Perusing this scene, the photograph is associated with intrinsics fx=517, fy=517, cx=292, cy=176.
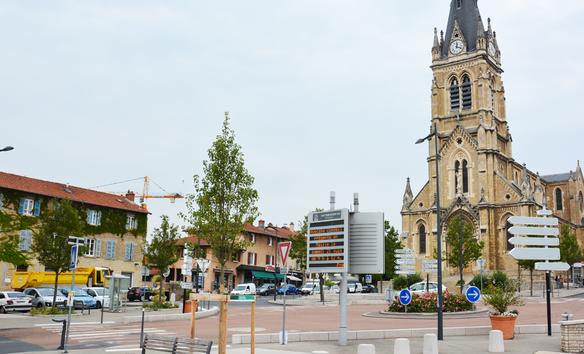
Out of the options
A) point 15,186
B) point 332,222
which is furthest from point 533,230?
point 15,186

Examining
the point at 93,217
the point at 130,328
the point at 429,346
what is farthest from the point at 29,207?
the point at 429,346

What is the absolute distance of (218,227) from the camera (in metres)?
25.9

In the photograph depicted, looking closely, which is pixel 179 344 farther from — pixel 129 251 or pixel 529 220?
pixel 129 251

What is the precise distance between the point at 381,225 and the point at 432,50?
57489 millimetres

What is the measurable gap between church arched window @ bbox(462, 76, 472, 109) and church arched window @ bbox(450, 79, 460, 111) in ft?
2.28

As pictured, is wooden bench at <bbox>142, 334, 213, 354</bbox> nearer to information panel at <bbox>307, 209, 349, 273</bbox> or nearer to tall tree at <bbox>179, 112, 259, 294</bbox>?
information panel at <bbox>307, 209, 349, 273</bbox>

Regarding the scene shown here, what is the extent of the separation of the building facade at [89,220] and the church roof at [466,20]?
43472 millimetres

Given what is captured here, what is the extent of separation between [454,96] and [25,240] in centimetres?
4940

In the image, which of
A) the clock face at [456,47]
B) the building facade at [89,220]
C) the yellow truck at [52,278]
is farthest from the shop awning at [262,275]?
the clock face at [456,47]

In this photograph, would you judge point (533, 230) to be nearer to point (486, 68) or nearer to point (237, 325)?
point (237, 325)

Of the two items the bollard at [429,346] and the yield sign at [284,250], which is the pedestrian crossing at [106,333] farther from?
the bollard at [429,346]

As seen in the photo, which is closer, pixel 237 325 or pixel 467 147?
pixel 237 325

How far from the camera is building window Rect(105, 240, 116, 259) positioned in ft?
151

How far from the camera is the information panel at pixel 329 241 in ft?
45.8
